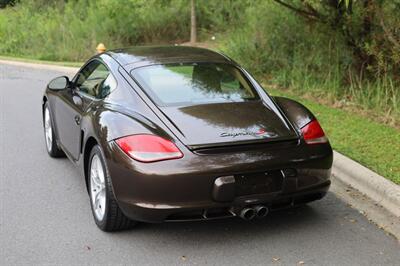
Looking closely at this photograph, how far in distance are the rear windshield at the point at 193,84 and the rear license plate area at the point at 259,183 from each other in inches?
38.2

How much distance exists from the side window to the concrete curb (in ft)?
8.21

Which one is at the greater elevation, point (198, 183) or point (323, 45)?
point (198, 183)

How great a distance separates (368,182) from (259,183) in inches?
67.6

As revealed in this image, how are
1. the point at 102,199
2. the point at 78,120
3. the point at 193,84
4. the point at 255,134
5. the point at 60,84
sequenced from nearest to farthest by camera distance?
the point at 255,134 < the point at 102,199 < the point at 193,84 < the point at 78,120 < the point at 60,84

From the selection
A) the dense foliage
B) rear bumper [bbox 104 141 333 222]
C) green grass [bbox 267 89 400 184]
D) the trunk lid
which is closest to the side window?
the trunk lid

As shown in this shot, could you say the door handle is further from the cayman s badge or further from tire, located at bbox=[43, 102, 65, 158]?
the cayman s badge

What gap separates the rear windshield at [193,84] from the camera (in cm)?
482

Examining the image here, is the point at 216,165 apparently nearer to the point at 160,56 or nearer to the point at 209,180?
the point at 209,180

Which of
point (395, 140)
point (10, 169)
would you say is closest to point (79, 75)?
point (10, 169)

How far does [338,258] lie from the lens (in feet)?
13.4

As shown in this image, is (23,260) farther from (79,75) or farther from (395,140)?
(395,140)

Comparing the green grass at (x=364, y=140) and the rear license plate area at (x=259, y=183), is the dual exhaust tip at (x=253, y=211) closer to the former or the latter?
the rear license plate area at (x=259, y=183)

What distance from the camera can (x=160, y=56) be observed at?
211 inches

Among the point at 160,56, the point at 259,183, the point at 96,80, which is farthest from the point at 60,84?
the point at 259,183
